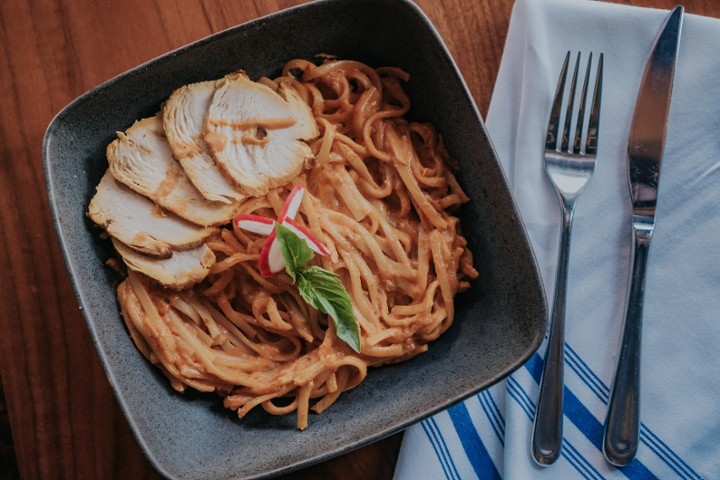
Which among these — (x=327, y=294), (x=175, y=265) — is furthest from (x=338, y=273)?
(x=175, y=265)

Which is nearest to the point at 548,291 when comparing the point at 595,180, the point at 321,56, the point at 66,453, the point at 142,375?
the point at 595,180

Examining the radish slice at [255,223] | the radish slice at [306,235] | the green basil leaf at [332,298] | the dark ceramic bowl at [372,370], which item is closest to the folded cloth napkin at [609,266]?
Result: the dark ceramic bowl at [372,370]

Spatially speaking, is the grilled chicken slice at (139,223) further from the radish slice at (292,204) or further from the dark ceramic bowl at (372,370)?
the radish slice at (292,204)

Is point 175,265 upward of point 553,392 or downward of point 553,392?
upward

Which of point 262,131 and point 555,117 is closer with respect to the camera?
point 262,131

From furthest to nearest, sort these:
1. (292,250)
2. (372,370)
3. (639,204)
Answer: (639,204) → (372,370) → (292,250)

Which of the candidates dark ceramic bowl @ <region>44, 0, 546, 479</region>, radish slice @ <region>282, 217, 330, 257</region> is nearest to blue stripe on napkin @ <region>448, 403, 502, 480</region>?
dark ceramic bowl @ <region>44, 0, 546, 479</region>

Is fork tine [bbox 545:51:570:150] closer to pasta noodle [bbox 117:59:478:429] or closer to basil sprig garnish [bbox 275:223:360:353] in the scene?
pasta noodle [bbox 117:59:478:429]

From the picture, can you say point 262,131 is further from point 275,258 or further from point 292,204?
point 275,258
